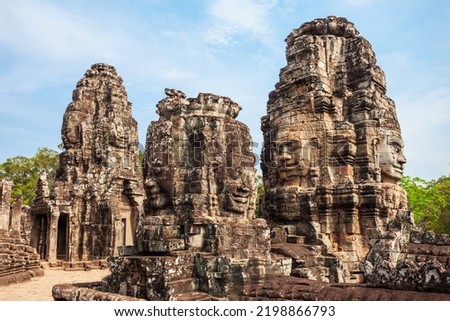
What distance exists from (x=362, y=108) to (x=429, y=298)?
7.78 meters

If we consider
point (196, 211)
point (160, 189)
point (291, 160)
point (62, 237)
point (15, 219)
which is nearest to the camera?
point (196, 211)

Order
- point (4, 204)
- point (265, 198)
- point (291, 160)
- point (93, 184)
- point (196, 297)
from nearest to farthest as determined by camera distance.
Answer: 1. point (196, 297)
2. point (291, 160)
3. point (265, 198)
4. point (4, 204)
5. point (93, 184)

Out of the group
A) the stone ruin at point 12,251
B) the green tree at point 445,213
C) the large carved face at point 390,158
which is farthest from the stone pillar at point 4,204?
the green tree at point 445,213

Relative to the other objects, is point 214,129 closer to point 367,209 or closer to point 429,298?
point 429,298

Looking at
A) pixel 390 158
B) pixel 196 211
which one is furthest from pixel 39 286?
pixel 390 158

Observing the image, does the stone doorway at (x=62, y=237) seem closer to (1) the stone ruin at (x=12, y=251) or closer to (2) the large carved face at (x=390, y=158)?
(1) the stone ruin at (x=12, y=251)

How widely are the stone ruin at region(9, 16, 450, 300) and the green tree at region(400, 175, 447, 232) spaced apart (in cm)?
1472

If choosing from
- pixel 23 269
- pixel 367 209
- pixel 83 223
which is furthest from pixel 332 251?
pixel 83 223

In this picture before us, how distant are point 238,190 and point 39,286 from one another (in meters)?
8.46

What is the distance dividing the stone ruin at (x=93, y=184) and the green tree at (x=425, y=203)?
1637 cm

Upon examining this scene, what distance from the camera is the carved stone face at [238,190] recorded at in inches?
279

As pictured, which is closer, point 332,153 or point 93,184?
point 332,153

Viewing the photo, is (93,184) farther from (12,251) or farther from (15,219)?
(12,251)

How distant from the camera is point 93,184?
20469 millimetres
